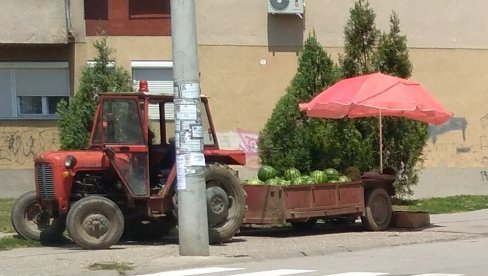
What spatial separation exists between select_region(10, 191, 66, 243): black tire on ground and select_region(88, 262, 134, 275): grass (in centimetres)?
281

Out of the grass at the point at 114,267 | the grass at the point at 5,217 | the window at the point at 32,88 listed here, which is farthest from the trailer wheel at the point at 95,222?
the window at the point at 32,88

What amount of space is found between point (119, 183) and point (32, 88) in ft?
34.4

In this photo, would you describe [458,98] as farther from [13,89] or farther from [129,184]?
[129,184]

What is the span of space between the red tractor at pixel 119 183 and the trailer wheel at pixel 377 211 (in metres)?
2.86

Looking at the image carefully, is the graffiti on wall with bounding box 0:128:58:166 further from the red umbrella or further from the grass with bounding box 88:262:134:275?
the grass with bounding box 88:262:134:275

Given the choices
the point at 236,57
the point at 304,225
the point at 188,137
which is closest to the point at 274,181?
the point at 304,225

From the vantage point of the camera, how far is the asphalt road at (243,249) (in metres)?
13.2

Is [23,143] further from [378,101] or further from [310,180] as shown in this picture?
[378,101]

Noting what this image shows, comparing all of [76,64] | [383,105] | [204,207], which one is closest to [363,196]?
[383,105]

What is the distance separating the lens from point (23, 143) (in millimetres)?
24984

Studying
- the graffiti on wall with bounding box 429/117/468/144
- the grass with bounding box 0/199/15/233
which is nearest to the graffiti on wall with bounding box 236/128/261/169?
the graffiti on wall with bounding box 429/117/468/144

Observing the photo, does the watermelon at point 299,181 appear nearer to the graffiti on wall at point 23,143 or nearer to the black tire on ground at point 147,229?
the black tire on ground at point 147,229

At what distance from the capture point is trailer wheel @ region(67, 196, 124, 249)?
14617mm

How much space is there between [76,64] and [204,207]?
39.1 feet
